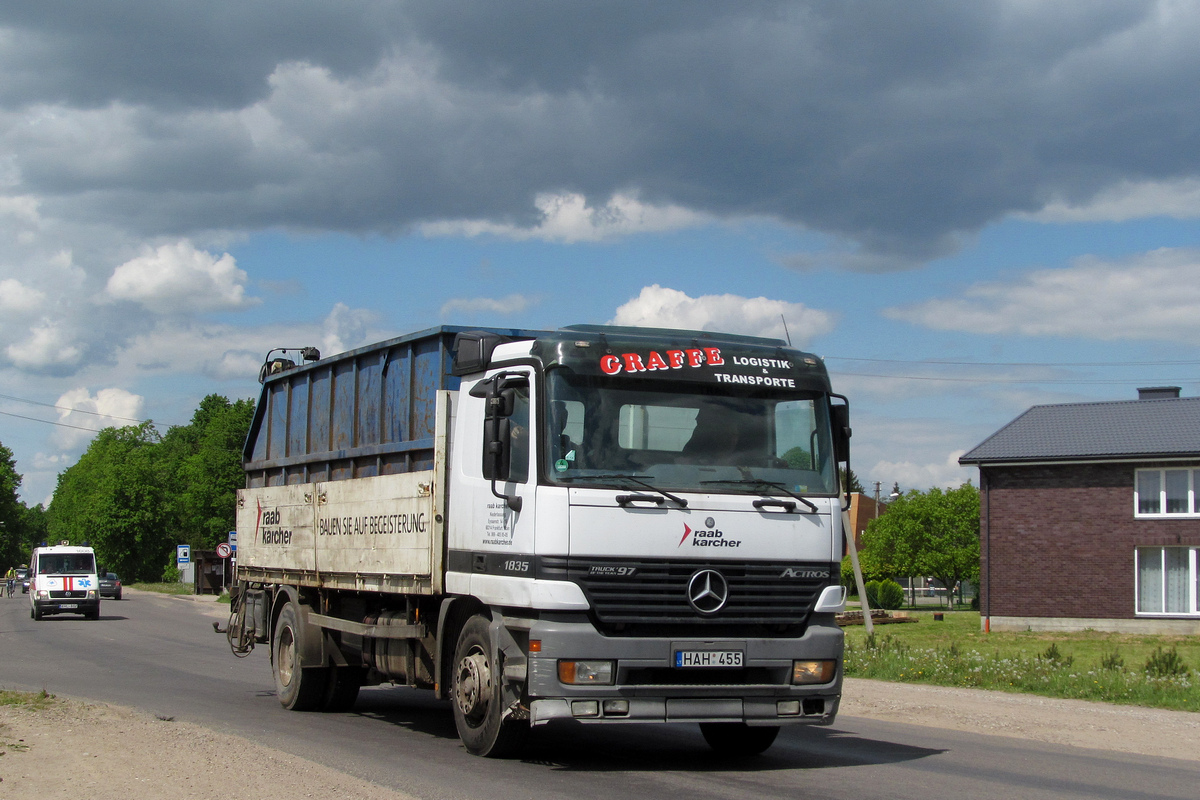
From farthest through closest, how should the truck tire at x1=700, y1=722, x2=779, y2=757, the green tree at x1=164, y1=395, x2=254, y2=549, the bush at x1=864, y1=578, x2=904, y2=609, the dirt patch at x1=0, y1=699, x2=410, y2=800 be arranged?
the green tree at x1=164, y1=395, x2=254, y2=549, the bush at x1=864, y1=578, x2=904, y2=609, the truck tire at x1=700, y1=722, x2=779, y2=757, the dirt patch at x1=0, y1=699, x2=410, y2=800

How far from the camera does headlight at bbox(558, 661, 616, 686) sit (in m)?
8.16

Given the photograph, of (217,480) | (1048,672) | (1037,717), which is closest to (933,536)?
(217,480)

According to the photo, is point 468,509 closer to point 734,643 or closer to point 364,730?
point 734,643

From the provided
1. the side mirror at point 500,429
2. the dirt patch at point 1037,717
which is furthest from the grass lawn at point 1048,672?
the side mirror at point 500,429

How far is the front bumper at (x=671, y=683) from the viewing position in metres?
8.17

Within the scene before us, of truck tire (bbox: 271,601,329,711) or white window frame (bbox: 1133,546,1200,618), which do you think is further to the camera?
white window frame (bbox: 1133,546,1200,618)

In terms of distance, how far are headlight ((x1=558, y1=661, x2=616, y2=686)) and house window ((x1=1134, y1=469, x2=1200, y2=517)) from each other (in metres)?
31.2

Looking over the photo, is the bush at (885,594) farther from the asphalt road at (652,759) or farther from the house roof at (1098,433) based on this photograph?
the asphalt road at (652,759)

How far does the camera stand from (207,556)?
79.1 meters

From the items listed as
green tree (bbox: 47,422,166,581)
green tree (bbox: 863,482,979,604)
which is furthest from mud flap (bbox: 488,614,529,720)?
green tree (bbox: 47,422,166,581)

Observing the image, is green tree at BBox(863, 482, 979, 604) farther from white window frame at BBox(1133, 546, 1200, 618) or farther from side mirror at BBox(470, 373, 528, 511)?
side mirror at BBox(470, 373, 528, 511)

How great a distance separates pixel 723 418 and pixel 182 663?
1449 cm

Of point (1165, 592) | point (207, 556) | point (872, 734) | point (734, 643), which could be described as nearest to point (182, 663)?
point (872, 734)

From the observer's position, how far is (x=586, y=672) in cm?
820
